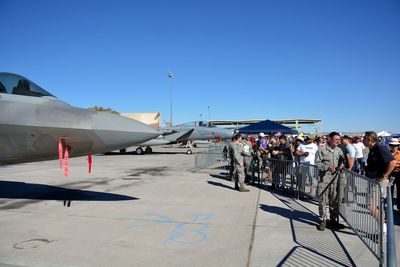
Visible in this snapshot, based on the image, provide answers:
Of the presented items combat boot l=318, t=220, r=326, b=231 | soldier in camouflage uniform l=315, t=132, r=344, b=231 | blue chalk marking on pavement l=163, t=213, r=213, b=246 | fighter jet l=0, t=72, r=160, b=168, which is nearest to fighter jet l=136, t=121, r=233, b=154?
fighter jet l=0, t=72, r=160, b=168

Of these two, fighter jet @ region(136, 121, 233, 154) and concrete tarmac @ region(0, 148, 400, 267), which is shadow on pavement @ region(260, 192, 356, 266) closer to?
concrete tarmac @ region(0, 148, 400, 267)

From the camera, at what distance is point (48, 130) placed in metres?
5.52

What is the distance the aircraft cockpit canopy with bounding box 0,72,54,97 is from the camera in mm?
5791

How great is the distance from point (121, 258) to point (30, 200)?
15.9 feet

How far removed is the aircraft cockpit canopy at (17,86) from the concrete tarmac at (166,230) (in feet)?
7.97

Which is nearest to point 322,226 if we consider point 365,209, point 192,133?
point 365,209

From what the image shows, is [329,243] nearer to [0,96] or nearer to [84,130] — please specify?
[84,130]

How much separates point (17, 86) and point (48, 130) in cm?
120

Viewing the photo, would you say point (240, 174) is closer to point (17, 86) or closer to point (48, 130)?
point (48, 130)

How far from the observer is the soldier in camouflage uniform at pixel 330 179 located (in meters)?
5.36

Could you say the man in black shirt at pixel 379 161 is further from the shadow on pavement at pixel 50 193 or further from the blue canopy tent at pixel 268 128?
the blue canopy tent at pixel 268 128

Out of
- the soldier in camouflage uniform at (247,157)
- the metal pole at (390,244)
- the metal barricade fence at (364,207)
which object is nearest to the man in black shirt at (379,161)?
the metal barricade fence at (364,207)

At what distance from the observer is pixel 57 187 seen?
9703mm

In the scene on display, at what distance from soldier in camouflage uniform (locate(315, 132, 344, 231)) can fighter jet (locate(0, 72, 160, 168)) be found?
3.19 m
